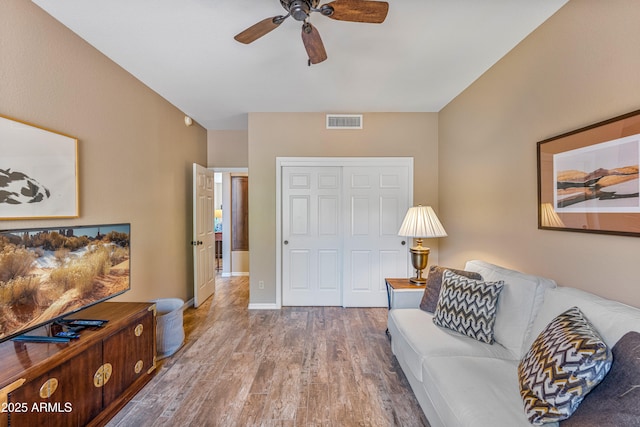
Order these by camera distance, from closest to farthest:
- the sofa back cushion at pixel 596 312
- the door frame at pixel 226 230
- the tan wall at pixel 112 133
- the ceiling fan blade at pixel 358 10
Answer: the sofa back cushion at pixel 596 312
the ceiling fan blade at pixel 358 10
the tan wall at pixel 112 133
the door frame at pixel 226 230

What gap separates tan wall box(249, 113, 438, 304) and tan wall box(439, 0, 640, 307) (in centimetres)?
54

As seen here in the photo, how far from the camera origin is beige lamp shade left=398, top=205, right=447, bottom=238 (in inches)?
105

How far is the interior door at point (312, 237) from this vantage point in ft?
12.0

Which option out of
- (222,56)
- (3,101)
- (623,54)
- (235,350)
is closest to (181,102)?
(222,56)

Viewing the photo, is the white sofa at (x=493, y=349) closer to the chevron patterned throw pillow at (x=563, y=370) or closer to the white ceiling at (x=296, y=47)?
the chevron patterned throw pillow at (x=563, y=370)

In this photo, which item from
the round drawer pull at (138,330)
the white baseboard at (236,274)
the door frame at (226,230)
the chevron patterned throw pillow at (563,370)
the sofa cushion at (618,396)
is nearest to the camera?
the sofa cushion at (618,396)

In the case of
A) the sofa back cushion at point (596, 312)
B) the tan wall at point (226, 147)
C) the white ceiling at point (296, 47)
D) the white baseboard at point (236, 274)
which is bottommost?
the white baseboard at point (236, 274)

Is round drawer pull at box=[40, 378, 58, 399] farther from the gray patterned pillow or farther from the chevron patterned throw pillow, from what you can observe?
the gray patterned pillow

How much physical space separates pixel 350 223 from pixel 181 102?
2.64 m

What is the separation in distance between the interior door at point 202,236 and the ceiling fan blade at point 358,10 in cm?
281

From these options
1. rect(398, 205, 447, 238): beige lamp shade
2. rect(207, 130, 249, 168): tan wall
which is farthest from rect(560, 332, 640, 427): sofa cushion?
rect(207, 130, 249, 168): tan wall

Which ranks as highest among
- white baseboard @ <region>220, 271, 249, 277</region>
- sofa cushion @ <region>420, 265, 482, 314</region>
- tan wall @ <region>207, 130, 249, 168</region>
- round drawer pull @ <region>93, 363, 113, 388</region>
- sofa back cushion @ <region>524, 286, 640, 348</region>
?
tan wall @ <region>207, 130, 249, 168</region>

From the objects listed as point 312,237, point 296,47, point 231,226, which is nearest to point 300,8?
point 296,47

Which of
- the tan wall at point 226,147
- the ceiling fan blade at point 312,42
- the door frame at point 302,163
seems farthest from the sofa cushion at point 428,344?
the tan wall at point 226,147
